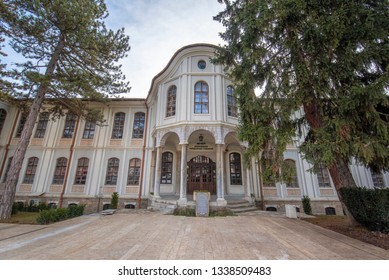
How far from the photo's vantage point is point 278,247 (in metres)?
3.91

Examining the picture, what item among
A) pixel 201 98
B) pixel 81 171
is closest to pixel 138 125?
pixel 81 171

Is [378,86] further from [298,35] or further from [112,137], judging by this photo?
[112,137]

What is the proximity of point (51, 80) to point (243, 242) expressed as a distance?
10.5 meters

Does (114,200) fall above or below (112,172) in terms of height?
below

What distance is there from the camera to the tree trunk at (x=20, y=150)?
25.5ft

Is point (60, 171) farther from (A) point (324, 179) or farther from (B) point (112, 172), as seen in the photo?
(A) point (324, 179)

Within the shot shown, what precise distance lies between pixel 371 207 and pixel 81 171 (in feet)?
53.2

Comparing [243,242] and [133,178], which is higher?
[133,178]

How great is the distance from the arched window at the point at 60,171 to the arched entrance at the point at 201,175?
9.83m

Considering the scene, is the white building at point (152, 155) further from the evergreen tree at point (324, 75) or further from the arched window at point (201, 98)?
the evergreen tree at point (324, 75)

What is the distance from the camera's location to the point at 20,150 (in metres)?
8.29

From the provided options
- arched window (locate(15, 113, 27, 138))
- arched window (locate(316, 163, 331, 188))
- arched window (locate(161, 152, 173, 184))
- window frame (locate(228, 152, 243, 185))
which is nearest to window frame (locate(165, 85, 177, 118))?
arched window (locate(161, 152, 173, 184))

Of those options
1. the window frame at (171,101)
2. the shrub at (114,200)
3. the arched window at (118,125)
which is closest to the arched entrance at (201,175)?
the window frame at (171,101)

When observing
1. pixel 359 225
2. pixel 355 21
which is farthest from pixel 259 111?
pixel 359 225
